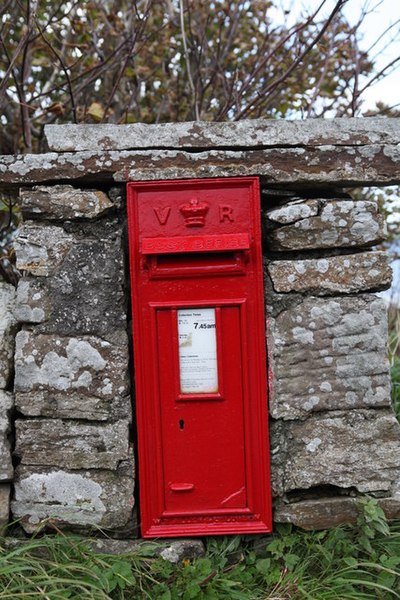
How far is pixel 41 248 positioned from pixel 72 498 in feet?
3.16

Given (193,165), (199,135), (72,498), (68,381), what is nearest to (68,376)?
(68,381)

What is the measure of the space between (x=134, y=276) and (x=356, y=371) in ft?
3.06

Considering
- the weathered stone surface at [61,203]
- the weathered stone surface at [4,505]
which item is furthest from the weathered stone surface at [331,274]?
the weathered stone surface at [4,505]

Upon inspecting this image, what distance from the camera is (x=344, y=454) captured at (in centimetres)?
230

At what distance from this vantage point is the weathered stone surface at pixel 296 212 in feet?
7.50

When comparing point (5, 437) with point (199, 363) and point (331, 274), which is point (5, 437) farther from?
point (331, 274)

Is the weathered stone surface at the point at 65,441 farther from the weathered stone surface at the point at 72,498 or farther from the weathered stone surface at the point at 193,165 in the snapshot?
the weathered stone surface at the point at 193,165

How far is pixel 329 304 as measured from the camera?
229cm

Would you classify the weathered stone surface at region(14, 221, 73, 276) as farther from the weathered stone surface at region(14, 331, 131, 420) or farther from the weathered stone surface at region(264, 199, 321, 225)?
the weathered stone surface at region(264, 199, 321, 225)

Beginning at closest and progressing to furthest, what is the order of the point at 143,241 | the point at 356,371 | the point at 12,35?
1. the point at 143,241
2. the point at 356,371
3. the point at 12,35

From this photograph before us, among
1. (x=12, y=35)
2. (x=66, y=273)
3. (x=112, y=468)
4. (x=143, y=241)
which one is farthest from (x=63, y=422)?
(x=12, y=35)

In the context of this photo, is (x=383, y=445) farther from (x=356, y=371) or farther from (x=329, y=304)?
(x=329, y=304)

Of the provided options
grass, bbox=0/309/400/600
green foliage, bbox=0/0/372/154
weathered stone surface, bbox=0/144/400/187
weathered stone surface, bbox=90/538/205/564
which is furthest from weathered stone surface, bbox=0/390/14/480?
green foliage, bbox=0/0/372/154

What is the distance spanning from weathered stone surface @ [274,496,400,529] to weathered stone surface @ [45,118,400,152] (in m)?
1.39
